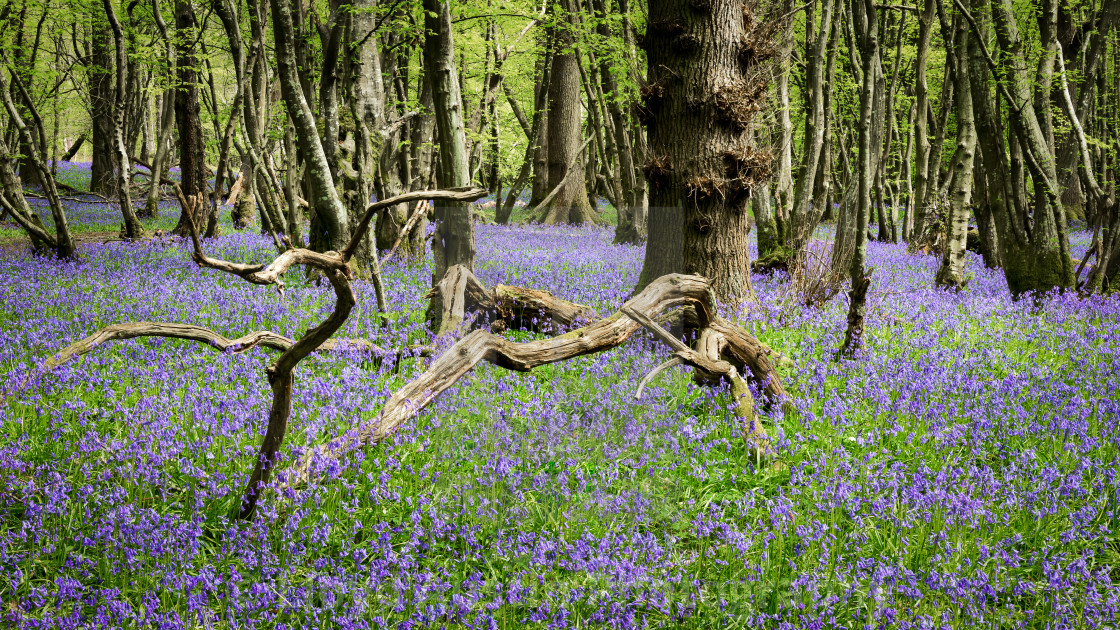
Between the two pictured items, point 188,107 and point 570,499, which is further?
point 188,107

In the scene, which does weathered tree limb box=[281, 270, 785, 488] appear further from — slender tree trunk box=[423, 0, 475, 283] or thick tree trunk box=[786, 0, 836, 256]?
thick tree trunk box=[786, 0, 836, 256]

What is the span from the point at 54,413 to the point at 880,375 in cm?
538

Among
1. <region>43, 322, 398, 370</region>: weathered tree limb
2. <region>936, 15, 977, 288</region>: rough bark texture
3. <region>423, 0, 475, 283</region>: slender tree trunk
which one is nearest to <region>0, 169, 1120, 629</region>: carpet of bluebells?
<region>43, 322, 398, 370</region>: weathered tree limb

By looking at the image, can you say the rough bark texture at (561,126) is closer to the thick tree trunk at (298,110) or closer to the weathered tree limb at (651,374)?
the thick tree trunk at (298,110)

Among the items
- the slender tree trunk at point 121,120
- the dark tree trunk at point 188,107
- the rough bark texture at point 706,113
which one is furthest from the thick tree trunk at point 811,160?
the slender tree trunk at point 121,120

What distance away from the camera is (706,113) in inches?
219

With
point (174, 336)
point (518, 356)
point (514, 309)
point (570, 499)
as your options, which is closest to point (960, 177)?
point (514, 309)

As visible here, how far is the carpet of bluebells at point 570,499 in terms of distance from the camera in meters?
2.56

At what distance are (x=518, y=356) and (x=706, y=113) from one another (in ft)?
9.86

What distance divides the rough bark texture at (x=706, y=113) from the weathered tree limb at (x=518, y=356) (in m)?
1.22

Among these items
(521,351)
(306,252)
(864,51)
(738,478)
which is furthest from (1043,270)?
(306,252)

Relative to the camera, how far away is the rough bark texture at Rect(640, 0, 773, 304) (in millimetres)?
5523

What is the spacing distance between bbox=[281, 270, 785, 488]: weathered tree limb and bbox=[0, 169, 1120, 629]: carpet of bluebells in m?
0.13

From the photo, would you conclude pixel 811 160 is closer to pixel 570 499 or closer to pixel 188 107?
pixel 570 499
